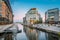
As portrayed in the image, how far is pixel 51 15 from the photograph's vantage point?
56594 millimetres

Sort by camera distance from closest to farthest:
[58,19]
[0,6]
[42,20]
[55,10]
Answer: [0,6], [58,19], [55,10], [42,20]

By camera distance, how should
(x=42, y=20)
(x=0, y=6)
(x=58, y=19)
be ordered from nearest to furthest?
(x=0, y=6)
(x=58, y=19)
(x=42, y=20)

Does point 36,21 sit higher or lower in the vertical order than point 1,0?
lower

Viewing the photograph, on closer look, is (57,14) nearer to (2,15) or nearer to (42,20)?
(42,20)

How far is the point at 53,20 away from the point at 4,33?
132 ft

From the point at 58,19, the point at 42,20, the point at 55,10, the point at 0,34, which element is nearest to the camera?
the point at 0,34

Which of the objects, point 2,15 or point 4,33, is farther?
point 2,15

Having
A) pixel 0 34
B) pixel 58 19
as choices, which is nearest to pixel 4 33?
pixel 0 34

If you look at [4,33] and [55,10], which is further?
[55,10]

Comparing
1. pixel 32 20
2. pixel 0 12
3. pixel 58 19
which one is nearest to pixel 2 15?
pixel 0 12

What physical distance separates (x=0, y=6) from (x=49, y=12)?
27201mm

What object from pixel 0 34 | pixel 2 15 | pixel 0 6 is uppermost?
pixel 0 6

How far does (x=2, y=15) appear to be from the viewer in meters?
40.5

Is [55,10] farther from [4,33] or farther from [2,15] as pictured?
[4,33]
